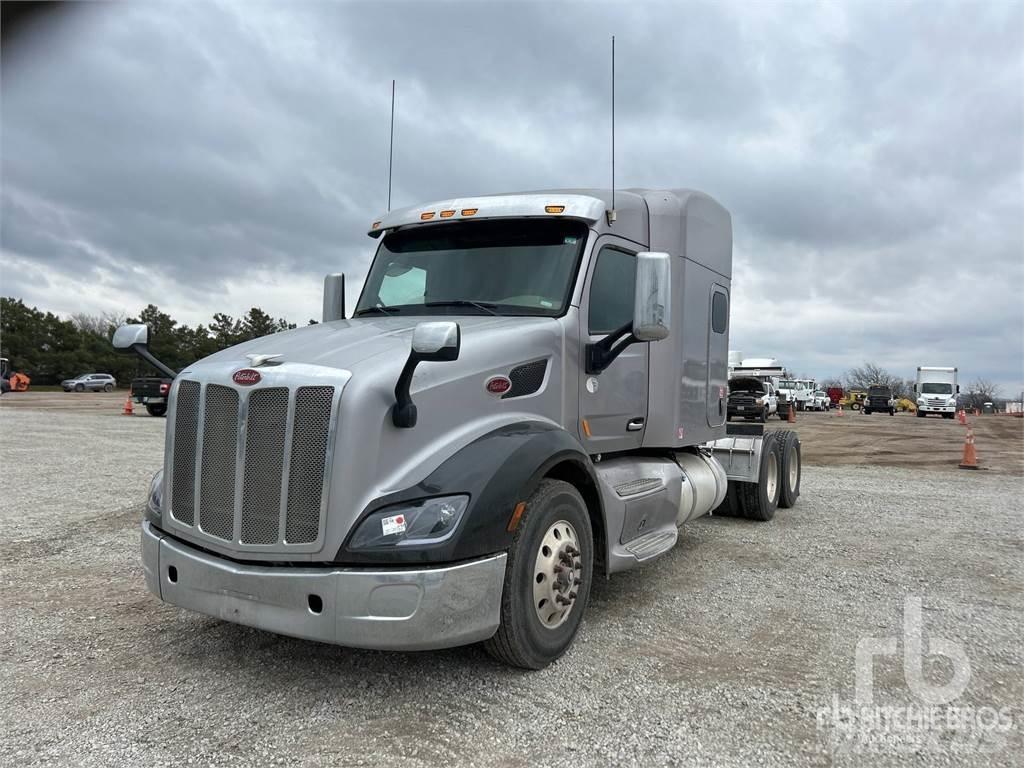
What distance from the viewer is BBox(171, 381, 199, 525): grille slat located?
11.9 feet

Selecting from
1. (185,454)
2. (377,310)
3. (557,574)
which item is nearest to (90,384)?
(377,310)

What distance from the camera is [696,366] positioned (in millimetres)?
6098

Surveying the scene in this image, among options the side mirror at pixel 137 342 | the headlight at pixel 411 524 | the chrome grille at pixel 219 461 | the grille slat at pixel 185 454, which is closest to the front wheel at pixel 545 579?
the headlight at pixel 411 524

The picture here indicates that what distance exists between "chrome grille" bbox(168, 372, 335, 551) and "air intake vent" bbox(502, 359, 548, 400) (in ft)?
3.64

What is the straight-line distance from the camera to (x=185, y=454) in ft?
12.0

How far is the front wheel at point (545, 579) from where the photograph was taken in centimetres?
353

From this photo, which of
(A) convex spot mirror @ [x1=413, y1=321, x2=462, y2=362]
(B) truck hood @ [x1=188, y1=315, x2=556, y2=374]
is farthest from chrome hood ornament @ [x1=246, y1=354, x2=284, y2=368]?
(A) convex spot mirror @ [x1=413, y1=321, x2=462, y2=362]

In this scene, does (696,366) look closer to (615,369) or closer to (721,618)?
(615,369)

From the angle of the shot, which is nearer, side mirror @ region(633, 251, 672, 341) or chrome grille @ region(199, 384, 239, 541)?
chrome grille @ region(199, 384, 239, 541)

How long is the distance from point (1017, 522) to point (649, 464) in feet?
18.2

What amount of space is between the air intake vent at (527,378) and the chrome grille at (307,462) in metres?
1.09

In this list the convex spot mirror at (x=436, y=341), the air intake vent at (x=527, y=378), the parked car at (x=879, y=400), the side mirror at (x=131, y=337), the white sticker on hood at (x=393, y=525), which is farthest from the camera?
the parked car at (x=879, y=400)

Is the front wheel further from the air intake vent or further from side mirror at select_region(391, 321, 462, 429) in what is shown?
side mirror at select_region(391, 321, 462, 429)

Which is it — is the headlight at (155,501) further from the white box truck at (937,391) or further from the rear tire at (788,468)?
the white box truck at (937,391)
